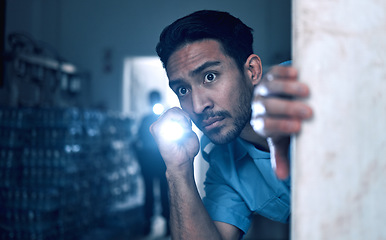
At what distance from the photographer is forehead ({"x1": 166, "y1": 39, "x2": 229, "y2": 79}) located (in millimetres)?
1085

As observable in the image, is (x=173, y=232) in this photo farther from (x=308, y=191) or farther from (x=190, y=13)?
(x=190, y=13)

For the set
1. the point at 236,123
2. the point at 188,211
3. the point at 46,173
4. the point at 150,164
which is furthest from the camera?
the point at 150,164

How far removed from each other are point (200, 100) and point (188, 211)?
37cm

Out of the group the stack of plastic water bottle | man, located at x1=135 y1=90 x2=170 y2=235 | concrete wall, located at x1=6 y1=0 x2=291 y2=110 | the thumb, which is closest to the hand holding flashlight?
the thumb

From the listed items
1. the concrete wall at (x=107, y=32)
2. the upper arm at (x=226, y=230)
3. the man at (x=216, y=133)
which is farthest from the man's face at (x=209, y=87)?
the concrete wall at (x=107, y=32)

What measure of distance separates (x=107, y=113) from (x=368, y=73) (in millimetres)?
3758

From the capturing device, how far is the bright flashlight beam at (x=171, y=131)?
1.05 m

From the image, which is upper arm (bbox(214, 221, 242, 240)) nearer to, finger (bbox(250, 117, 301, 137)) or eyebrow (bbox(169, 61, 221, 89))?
eyebrow (bbox(169, 61, 221, 89))

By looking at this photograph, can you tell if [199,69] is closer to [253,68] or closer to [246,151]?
[253,68]

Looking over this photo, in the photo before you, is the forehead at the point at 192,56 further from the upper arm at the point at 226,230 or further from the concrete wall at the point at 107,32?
the concrete wall at the point at 107,32

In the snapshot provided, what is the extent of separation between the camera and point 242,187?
1.23 metres

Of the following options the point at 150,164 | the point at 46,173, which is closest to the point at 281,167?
the point at 46,173

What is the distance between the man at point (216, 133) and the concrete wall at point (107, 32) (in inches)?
154

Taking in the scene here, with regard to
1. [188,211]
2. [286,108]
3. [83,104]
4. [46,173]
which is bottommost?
[46,173]
